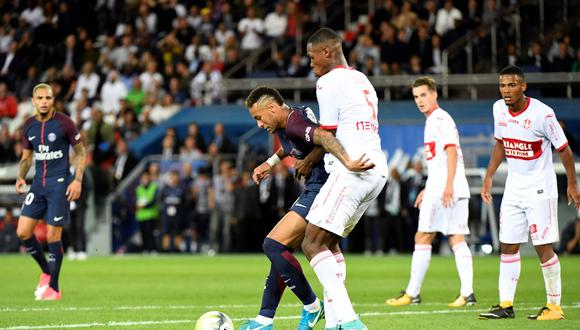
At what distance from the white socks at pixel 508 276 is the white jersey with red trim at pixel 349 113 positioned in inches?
111

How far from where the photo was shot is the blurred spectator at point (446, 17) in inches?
1095

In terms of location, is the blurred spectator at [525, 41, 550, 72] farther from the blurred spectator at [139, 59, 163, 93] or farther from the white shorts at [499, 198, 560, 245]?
the white shorts at [499, 198, 560, 245]

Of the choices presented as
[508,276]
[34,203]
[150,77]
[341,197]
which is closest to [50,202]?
[34,203]

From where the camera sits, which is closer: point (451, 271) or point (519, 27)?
point (451, 271)

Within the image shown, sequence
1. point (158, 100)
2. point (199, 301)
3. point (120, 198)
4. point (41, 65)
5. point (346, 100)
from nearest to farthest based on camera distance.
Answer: point (346, 100) → point (199, 301) → point (120, 198) → point (158, 100) → point (41, 65)

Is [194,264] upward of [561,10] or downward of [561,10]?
downward

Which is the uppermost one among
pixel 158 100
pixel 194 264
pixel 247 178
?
pixel 158 100

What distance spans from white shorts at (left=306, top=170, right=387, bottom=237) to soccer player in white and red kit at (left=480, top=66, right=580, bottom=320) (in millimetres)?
2644

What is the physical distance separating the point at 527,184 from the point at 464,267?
7.24 ft

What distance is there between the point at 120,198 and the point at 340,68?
19.7 m

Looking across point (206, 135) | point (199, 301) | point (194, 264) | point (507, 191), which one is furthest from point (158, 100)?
point (507, 191)

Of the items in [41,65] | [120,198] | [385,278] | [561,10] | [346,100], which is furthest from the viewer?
[41,65]

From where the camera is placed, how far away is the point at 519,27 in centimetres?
2623

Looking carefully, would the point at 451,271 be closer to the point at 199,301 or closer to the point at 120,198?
the point at 199,301
